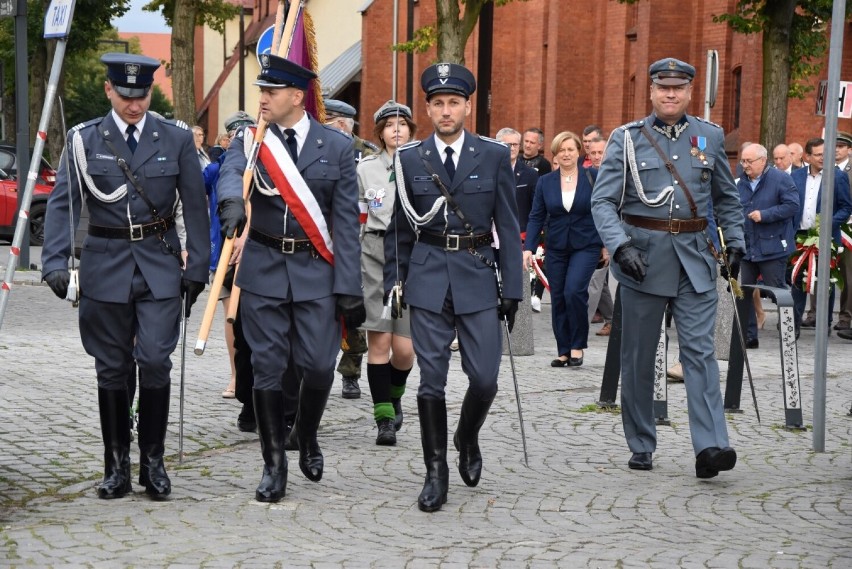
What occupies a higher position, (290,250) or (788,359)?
(290,250)

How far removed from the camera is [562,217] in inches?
488

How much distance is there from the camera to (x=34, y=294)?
18.6 metres

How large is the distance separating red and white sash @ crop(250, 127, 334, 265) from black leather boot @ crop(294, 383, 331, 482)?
2.47ft

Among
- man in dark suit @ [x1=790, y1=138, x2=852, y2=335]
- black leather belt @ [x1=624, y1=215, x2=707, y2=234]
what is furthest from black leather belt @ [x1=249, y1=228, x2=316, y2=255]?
man in dark suit @ [x1=790, y1=138, x2=852, y2=335]

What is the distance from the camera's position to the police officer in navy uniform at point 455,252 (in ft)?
22.7

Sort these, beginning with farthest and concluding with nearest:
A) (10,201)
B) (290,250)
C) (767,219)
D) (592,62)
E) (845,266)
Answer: (592,62) < (10,201) < (845,266) < (767,219) < (290,250)

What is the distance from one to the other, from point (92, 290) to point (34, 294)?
1231 cm

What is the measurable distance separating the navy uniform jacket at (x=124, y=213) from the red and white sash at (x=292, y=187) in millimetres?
402

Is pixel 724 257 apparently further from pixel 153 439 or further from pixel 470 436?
pixel 153 439

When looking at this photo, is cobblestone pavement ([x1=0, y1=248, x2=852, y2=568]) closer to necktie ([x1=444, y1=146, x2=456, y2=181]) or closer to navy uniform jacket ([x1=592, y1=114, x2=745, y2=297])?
navy uniform jacket ([x1=592, y1=114, x2=745, y2=297])

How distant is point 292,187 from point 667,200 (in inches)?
78.8

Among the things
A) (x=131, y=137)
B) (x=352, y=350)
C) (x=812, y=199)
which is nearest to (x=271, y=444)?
(x=131, y=137)

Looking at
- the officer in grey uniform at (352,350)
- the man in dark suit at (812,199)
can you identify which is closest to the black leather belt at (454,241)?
the officer in grey uniform at (352,350)

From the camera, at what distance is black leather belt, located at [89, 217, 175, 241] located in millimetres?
6785
